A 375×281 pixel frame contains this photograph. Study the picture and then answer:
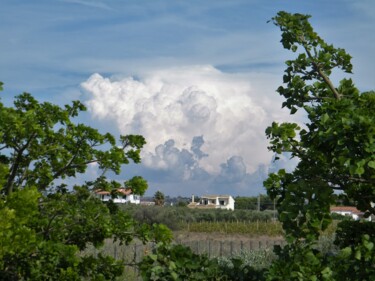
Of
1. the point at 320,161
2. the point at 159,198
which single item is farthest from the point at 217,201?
the point at 320,161

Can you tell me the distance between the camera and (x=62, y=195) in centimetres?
814

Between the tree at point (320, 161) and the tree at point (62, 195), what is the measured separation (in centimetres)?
196

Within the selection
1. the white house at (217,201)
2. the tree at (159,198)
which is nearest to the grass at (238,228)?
the tree at (159,198)

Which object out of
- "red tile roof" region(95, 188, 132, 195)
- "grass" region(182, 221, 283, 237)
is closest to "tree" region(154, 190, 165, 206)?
"grass" region(182, 221, 283, 237)

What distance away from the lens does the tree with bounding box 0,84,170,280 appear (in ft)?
23.8

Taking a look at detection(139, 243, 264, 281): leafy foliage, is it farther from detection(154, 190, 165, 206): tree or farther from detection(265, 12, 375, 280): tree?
detection(154, 190, 165, 206): tree

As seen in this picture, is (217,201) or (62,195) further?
(217,201)

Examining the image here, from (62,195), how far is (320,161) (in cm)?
337

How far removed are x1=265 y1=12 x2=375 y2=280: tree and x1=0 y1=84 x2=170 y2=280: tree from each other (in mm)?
1956

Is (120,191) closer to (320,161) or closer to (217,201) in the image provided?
(320,161)

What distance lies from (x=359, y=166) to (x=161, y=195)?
7040 centimetres

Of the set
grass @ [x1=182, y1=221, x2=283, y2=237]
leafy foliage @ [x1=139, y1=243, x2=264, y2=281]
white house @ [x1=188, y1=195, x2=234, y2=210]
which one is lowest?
leafy foliage @ [x1=139, y1=243, x2=264, y2=281]

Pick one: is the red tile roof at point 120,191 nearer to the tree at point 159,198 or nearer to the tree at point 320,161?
the tree at point 320,161

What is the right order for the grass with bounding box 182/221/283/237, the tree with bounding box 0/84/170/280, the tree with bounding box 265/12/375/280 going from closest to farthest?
the tree with bounding box 265/12/375/280 → the tree with bounding box 0/84/170/280 → the grass with bounding box 182/221/283/237
